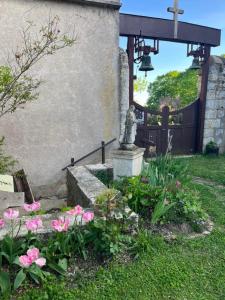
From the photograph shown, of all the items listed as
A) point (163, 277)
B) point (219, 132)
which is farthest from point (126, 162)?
point (219, 132)

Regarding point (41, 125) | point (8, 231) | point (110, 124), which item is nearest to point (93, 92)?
point (110, 124)

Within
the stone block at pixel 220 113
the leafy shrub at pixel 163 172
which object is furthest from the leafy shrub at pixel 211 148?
the leafy shrub at pixel 163 172

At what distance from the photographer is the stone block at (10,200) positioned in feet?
13.0

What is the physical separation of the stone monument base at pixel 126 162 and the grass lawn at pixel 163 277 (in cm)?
143

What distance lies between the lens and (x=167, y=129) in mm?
8961

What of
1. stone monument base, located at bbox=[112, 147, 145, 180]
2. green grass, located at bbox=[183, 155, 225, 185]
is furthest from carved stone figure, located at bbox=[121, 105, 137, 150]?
green grass, located at bbox=[183, 155, 225, 185]

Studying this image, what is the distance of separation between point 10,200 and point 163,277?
2.37 metres

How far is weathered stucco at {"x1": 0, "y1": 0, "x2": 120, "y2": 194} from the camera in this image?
19.3ft

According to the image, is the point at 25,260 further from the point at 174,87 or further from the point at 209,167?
the point at 174,87

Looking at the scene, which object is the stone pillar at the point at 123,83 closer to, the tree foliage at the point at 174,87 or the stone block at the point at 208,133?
the stone block at the point at 208,133

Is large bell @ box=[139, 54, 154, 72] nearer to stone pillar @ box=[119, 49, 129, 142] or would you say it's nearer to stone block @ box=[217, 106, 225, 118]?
stone pillar @ box=[119, 49, 129, 142]

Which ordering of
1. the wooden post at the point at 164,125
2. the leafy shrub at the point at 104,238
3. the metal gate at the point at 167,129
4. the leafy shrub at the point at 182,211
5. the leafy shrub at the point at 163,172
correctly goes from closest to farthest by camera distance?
the leafy shrub at the point at 104,238
the leafy shrub at the point at 182,211
the leafy shrub at the point at 163,172
the metal gate at the point at 167,129
the wooden post at the point at 164,125

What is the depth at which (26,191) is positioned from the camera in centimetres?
534

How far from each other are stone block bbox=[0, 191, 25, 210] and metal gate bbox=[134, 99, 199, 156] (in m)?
4.79
